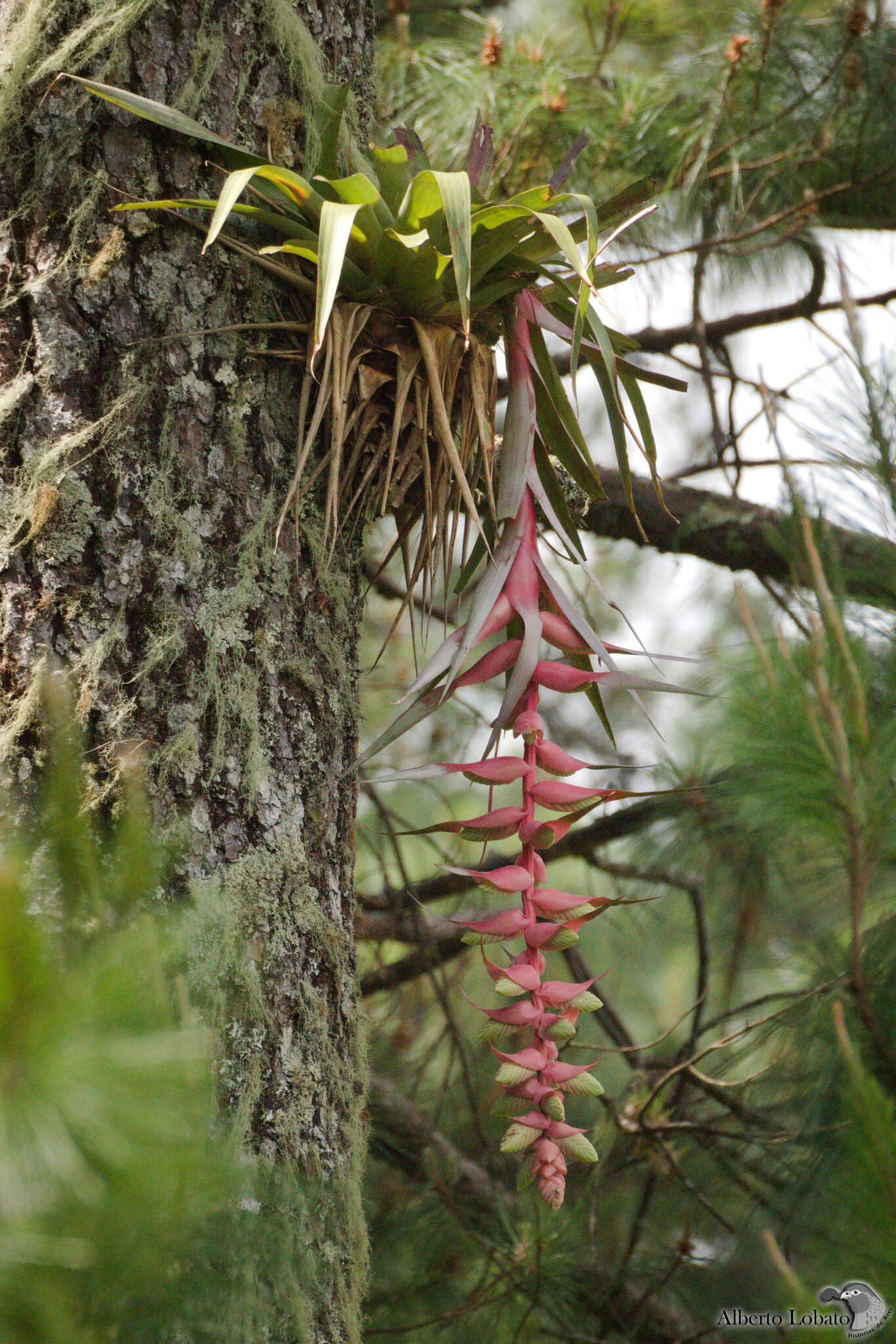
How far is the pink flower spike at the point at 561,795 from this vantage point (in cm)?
67

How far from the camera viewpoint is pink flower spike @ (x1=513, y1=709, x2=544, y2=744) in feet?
2.23

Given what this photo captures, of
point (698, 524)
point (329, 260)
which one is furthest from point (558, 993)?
point (698, 524)

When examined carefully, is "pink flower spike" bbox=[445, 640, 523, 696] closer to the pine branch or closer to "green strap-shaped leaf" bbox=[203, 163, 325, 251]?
"green strap-shaped leaf" bbox=[203, 163, 325, 251]

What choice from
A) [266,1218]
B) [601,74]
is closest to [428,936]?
[266,1218]

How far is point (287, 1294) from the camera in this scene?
1.94 feet

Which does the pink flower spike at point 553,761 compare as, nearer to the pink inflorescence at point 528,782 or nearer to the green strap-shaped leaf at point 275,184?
the pink inflorescence at point 528,782

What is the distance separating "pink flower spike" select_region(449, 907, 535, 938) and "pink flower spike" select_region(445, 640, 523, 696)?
0.18 metres

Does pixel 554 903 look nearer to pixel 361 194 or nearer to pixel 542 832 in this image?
pixel 542 832

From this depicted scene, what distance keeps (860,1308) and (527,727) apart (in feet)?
1.46

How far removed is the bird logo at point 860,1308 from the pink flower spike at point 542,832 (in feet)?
1.10

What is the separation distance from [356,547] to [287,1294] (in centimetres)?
58

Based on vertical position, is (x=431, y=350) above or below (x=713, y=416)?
below

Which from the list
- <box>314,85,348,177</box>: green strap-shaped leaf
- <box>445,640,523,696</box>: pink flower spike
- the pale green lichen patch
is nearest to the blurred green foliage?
the pale green lichen patch

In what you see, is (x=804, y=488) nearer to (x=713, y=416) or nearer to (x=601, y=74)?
(x=713, y=416)
